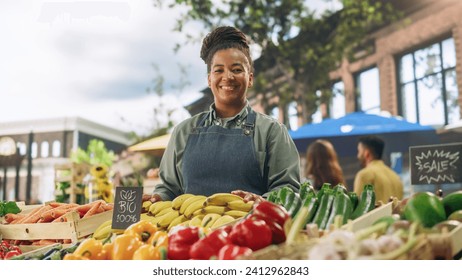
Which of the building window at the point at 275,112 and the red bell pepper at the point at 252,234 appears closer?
the red bell pepper at the point at 252,234

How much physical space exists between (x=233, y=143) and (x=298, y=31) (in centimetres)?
679

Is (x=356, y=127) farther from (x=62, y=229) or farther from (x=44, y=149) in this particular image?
(x=44, y=149)

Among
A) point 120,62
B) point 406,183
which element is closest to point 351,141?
point 406,183

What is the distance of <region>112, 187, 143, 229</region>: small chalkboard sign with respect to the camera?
2.38 metres

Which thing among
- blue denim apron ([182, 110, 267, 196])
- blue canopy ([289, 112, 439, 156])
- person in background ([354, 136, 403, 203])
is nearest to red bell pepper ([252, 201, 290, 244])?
blue denim apron ([182, 110, 267, 196])

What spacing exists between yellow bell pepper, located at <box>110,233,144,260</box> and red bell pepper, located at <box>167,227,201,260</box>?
0.49 ft

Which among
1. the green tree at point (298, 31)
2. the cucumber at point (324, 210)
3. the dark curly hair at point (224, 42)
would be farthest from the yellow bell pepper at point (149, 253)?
the green tree at point (298, 31)

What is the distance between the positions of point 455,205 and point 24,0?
101 inches

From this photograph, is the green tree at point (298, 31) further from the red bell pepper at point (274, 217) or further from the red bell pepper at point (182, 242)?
the red bell pepper at point (182, 242)

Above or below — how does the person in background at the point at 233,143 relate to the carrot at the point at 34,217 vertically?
above

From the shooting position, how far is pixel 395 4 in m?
8.83

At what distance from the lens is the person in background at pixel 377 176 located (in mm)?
4480

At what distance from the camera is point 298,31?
9211 millimetres

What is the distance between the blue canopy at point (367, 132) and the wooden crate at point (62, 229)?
10.9 feet
